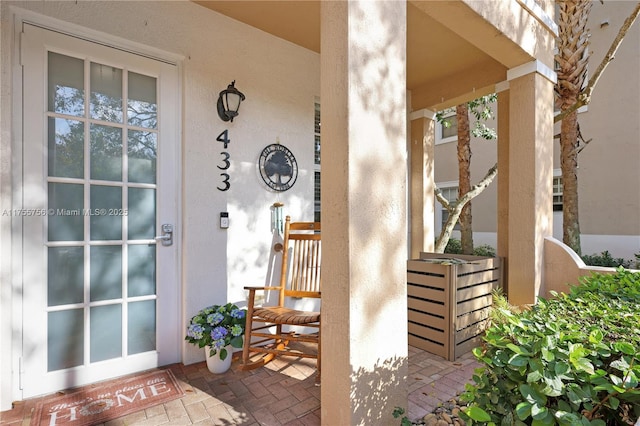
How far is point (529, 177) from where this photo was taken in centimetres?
302

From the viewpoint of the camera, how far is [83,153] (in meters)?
2.29

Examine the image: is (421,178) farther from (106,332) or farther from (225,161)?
(106,332)

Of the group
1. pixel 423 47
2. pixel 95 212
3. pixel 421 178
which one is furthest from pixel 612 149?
pixel 95 212

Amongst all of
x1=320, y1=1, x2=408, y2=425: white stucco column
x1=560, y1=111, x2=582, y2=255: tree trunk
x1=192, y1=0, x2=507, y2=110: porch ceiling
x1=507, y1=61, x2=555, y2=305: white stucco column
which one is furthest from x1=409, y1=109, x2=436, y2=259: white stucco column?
x1=320, y1=1, x2=408, y2=425: white stucco column

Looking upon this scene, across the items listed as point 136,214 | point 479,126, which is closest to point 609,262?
point 479,126

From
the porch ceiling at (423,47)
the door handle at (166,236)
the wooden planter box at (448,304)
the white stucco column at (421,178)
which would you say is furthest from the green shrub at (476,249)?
the door handle at (166,236)

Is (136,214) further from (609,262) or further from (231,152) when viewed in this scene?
(609,262)

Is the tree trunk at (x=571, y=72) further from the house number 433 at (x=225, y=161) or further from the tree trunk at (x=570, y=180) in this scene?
the house number 433 at (x=225, y=161)

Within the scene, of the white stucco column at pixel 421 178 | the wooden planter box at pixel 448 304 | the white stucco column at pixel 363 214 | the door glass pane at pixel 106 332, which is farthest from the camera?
the white stucco column at pixel 421 178

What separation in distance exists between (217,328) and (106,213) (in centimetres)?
126

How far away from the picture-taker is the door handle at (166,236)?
8.43 ft

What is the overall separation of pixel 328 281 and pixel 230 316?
1349 mm

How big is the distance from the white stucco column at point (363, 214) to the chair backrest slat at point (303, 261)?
1.19 metres

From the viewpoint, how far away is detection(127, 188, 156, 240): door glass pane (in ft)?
8.13
